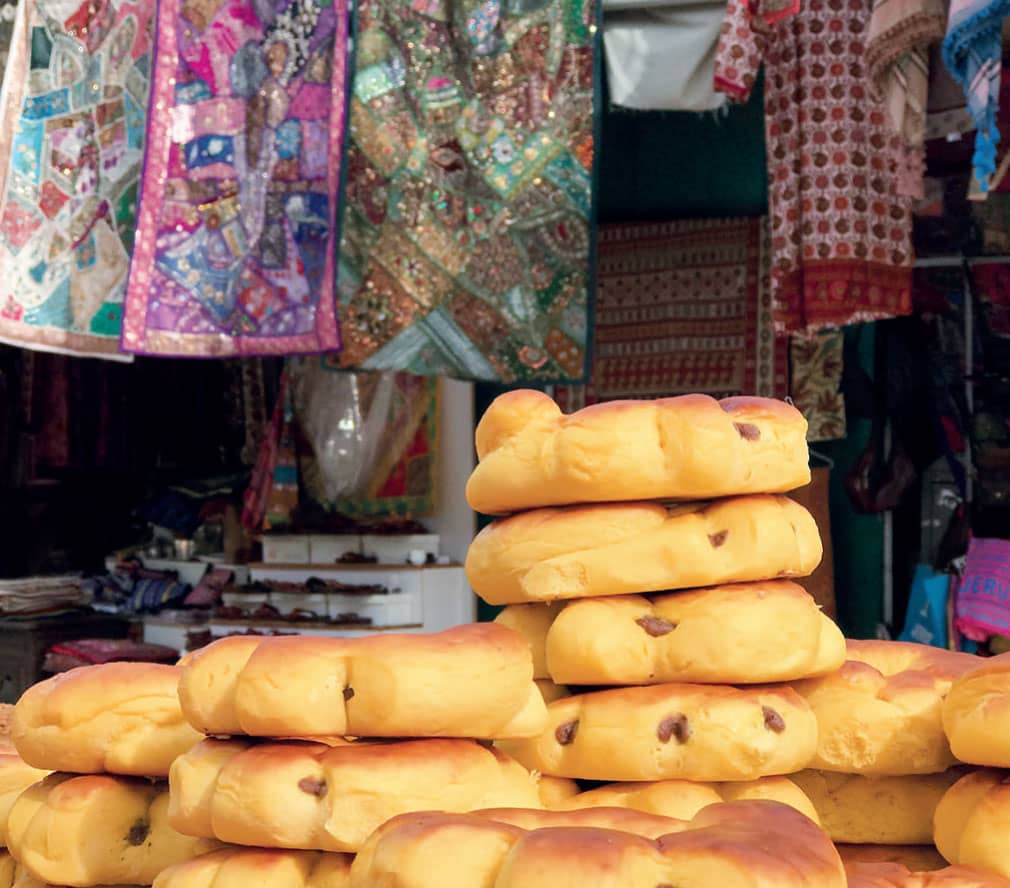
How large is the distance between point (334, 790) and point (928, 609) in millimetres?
3867

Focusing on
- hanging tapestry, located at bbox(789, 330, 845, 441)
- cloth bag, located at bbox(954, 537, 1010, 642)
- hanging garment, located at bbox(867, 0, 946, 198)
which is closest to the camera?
hanging garment, located at bbox(867, 0, 946, 198)

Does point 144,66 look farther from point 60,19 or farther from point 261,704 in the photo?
point 261,704

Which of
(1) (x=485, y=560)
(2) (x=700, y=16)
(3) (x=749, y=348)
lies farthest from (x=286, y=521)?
(1) (x=485, y=560)

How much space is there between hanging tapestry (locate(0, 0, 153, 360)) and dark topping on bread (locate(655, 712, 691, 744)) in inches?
147

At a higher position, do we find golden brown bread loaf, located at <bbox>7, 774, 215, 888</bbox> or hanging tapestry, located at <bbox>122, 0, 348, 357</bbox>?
hanging tapestry, located at <bbox>122, 0, 348, 357</bbox>

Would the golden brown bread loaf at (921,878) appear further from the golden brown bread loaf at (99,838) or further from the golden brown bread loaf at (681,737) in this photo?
the golden brown bread loaf at (99,838)

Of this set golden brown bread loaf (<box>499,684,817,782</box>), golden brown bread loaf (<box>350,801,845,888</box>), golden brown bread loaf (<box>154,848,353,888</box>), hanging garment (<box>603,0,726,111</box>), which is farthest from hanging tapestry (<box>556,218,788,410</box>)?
golden brown bread loaf (<box>350,801,845,888</box>)

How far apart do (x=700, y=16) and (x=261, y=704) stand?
10.7 feet

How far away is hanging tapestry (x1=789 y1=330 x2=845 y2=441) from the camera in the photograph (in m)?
5.68

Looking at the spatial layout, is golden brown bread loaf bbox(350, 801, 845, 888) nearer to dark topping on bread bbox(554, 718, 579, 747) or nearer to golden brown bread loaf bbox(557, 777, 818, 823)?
golden brown bread loaf bbox(557, 777, 818, 823)

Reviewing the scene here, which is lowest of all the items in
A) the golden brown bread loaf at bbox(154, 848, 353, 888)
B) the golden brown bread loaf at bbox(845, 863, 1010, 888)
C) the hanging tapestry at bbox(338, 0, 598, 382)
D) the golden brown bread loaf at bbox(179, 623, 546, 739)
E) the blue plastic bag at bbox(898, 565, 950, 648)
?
the blue plastic bag at bbox(898, 565, 950, 648)

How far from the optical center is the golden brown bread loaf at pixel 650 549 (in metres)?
2.19

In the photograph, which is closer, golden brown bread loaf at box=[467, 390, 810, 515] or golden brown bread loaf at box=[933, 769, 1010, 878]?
golden brown bread loaf at box=[933, 769, 1010, 878]

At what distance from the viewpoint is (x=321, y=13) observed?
5.13 m
